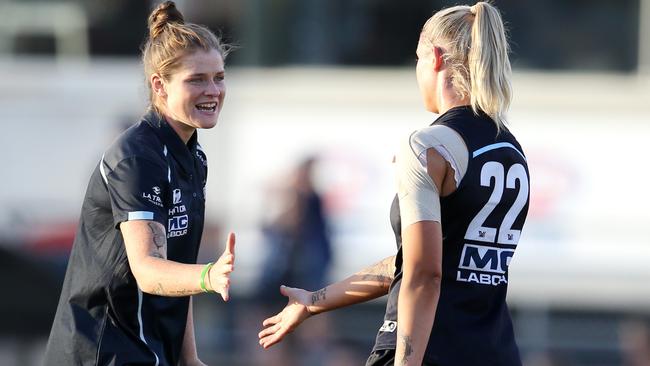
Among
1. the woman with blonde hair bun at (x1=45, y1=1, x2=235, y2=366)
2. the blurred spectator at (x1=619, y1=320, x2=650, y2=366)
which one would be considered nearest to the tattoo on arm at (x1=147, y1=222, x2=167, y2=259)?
the woman with blonde hair bun at (x1=45, y1=1, x2=235, y2=366)

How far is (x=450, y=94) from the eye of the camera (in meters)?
4.50

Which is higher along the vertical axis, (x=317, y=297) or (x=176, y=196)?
(x=176, y=196)

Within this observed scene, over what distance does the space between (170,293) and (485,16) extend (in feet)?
4.60

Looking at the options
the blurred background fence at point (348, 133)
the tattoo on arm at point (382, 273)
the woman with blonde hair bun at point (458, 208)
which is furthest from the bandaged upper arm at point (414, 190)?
the blurred background fence at point (348, 133)

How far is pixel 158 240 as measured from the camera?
437 centimetres

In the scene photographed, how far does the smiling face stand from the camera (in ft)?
15.3

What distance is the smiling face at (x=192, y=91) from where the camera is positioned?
4.65 metres

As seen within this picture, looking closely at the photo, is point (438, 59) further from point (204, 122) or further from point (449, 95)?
point (204, 122)

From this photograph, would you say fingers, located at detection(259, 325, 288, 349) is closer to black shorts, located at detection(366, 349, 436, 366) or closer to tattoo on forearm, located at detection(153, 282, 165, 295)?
black shorts, located at detection(366, 349, 436, 366)

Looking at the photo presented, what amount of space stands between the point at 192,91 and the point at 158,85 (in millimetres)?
145

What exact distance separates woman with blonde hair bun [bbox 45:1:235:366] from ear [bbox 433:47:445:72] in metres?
0.78

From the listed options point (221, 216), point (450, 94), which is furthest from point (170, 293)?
point (221, 216)

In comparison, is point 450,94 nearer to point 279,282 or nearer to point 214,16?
point 279,282

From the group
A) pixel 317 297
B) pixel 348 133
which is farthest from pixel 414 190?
pixel 348 133
